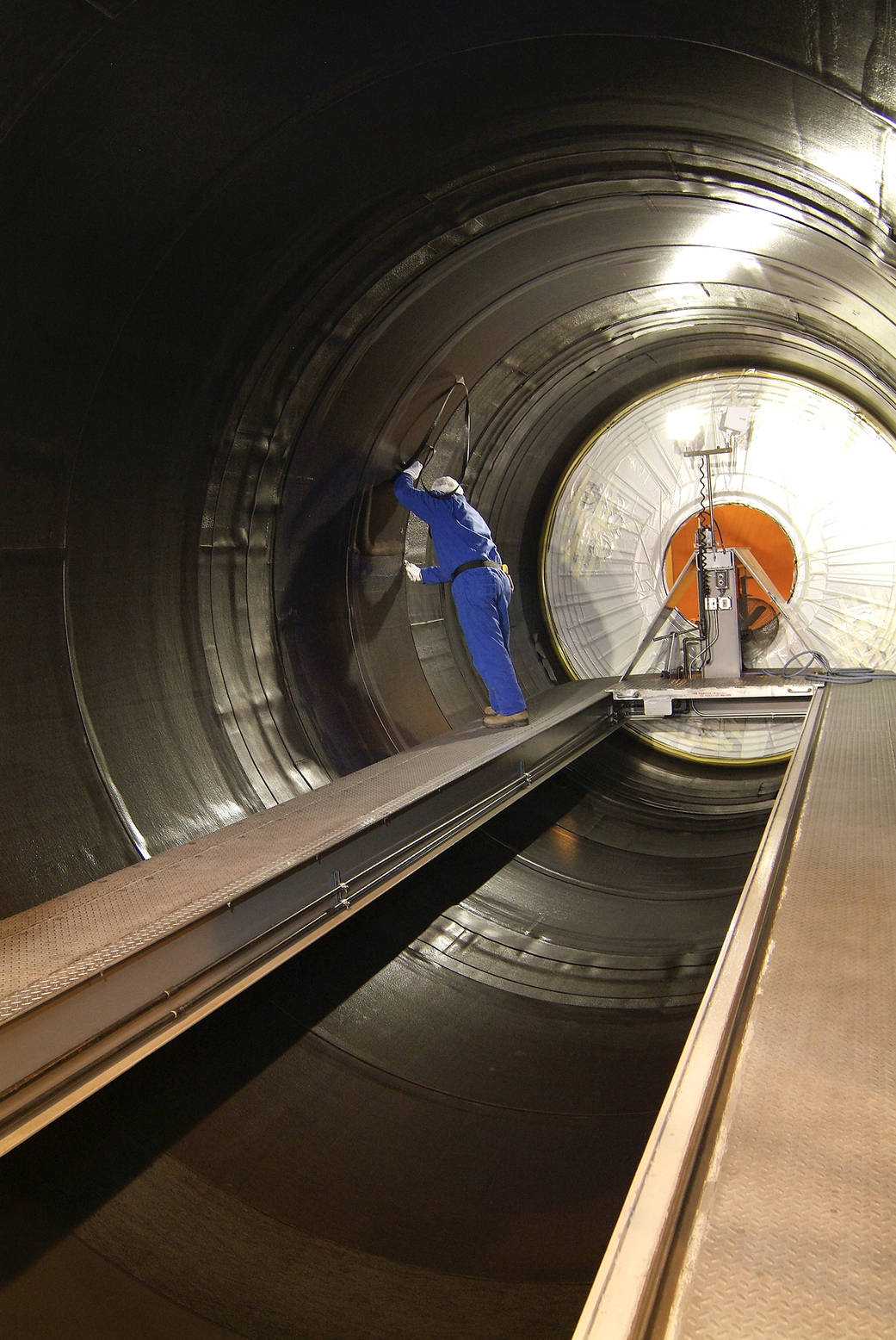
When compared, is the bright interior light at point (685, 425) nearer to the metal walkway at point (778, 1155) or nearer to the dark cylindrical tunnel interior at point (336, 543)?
the dark cylindrical tunnel interior at point (336, 543)

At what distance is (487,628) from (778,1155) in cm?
398

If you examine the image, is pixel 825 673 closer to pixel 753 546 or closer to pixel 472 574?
pixel 753 546

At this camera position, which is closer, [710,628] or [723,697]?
[723,697]

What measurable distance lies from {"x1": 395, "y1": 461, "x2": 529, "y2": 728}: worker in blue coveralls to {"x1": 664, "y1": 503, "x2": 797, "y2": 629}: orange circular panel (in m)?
2.23

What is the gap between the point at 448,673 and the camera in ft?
19.9

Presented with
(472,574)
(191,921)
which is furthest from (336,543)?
(191,921)

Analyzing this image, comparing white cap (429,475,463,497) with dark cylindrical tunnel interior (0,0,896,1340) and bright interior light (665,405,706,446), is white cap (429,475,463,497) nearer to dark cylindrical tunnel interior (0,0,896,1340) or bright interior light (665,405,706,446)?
dark cylindrical tunnel interior (0,0,896,1340)

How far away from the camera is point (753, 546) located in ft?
22.9

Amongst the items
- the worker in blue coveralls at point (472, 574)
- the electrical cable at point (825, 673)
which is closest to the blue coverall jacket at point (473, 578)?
the worker in blue coveralls at point (472, 574)

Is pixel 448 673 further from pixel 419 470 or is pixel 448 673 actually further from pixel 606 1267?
pixel 606 1267

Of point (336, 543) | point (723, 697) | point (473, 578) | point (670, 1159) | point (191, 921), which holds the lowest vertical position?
point (670, 1159)

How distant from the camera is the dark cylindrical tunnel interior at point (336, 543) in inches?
77.3

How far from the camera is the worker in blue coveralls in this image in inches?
198

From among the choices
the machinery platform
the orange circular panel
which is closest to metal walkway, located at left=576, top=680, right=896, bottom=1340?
the machinery platform
